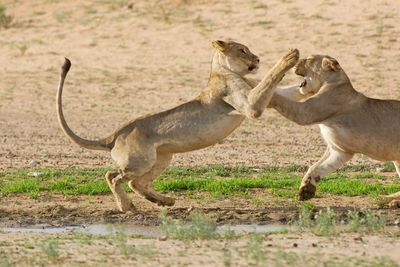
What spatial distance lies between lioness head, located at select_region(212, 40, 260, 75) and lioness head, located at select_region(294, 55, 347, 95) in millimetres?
363

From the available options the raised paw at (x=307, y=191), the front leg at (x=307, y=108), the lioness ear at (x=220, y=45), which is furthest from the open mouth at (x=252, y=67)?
the raised paw at (x=307, y=191)

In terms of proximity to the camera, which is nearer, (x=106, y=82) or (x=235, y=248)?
(x=235, y=248)

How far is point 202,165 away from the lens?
1352 centimetres

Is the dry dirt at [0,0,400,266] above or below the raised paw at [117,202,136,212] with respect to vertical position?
below

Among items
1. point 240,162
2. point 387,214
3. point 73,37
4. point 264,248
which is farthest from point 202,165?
point 73,37

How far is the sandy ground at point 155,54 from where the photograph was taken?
51.8ft

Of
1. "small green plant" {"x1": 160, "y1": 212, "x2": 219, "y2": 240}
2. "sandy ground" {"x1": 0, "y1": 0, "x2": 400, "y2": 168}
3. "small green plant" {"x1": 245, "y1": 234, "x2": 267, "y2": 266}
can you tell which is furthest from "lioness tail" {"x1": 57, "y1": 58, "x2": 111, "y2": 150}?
"sandy ground" {"x1": 0, "y1": 0, "x2": 400, "y2": 168}

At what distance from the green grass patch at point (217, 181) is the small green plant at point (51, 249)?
3.28m

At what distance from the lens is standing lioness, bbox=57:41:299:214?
10852 mm

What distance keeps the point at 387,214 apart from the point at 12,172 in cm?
396

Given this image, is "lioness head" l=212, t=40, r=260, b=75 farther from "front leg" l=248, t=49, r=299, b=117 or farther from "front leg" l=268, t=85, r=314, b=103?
"front leg" l=248, t=49, r=299, b=117

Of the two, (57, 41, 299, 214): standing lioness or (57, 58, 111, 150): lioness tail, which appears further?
(57, 58, 111, 150): lioness tail

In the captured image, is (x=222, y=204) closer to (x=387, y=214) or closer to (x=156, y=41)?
(x=387, y=214)

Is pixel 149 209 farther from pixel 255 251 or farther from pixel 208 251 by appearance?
pixel 255 251
